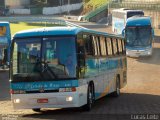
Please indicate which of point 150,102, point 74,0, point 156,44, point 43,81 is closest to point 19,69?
point 43,81

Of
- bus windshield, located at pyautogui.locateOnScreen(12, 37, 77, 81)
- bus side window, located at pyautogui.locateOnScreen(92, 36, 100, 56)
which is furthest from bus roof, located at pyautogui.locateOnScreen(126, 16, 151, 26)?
bus windshield, located at pyautogui.locateOnScreen(12, 37, 77, 81)

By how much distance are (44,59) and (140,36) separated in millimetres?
33385

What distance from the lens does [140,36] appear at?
4941 centimetres

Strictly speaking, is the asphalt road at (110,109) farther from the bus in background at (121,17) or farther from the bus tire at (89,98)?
the bus in background at (121,17)

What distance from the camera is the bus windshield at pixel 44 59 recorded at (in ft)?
54.3

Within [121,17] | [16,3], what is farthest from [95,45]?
[16,3]

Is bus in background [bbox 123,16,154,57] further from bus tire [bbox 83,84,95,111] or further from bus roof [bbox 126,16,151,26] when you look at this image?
bus tire [bbox 83,84,95,111]

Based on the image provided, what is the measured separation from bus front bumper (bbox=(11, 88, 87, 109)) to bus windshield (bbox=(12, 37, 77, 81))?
494mm

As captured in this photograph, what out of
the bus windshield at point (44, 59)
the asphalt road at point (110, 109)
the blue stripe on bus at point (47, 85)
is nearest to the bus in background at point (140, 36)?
the asphalt road at point (110, 109)

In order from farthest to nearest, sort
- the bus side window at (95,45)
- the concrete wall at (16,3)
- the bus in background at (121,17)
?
the concrete wall at (16,3)
the bus in background at (121,17)
the bus side window at (95,45)

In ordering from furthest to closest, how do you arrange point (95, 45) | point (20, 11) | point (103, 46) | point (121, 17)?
point (20, 11)
point (121, 17)
point (103, 46)
point (95, 45)

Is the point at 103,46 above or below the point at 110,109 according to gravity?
above

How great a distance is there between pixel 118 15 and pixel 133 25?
15796 mm

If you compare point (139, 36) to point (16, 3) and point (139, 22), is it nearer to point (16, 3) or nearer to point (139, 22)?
point (139, 22)
